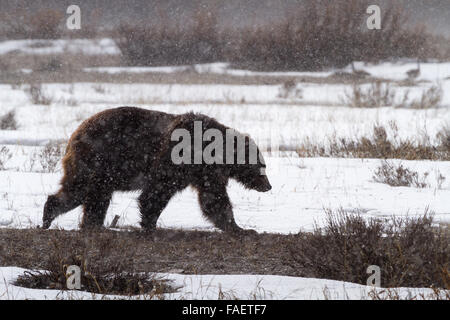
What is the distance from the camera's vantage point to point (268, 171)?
9016mm

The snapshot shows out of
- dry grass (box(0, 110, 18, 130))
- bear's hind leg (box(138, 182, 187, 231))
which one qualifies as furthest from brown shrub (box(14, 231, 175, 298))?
dry grass (box(0, 110, 18, 130))

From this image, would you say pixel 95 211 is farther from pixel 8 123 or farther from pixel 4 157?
pixel 8 123

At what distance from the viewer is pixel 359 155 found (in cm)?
983

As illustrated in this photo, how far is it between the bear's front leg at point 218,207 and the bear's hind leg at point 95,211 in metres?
0.96

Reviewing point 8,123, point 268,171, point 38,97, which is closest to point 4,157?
point 8,123

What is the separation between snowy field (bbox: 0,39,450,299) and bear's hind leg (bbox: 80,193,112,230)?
468 millimetres

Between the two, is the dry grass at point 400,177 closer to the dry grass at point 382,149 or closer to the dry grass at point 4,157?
the dry grass at point 382,149

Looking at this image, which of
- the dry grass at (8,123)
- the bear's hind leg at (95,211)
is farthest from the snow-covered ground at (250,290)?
the dry grass at (8,123)

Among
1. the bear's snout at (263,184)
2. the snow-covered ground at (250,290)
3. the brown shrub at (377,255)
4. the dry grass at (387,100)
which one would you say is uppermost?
the dry grass at (387,100)

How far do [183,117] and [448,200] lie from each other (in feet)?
11.2

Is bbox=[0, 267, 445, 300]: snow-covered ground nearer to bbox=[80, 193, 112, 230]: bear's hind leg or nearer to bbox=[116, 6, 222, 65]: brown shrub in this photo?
bbox=[80, 193, 112, 230]: bear's hind leg

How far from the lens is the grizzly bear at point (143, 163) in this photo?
5.77 m

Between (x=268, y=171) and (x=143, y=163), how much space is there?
3.46 m
